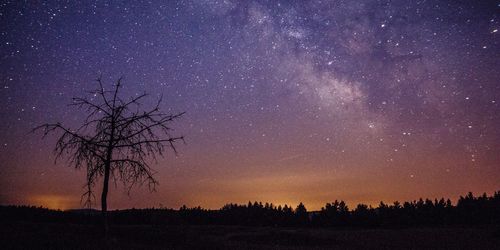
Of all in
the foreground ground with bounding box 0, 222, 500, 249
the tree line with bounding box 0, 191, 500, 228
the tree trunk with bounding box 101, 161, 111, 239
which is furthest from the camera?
the tree line with bounding box 0, 191, 500, 228

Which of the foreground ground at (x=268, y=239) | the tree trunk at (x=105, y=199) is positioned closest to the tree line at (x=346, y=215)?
the foreground ground at (x=268, y=239)

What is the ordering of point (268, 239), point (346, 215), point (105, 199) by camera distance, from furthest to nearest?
point (346, 215) < point (268, 239) < point (105, 199)

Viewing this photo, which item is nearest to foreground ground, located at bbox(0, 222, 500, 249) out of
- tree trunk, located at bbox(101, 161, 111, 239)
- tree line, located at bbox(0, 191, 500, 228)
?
tree trunk, located at bbox(101, 161, 111, 239)

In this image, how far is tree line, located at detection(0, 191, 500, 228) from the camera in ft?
125

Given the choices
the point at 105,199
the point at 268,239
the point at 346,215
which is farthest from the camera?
the point at 346,215

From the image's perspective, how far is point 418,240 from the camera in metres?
25.1

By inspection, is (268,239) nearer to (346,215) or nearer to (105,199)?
(105,199)

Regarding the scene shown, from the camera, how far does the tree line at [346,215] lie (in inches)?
1502

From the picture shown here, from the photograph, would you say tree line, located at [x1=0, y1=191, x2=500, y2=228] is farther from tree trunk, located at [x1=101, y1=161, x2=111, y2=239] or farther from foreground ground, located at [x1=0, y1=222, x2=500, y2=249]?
tree trunk, located at [x1=101, y1=161, x2=111, y2=239]

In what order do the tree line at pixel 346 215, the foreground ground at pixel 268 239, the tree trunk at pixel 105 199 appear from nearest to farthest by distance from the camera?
1. the tree trunk at pixel 105 199
2. the foreground ground at pixel 268 239
3. the tree line at pixel 346 215

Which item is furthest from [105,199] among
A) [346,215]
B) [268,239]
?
[346,215]

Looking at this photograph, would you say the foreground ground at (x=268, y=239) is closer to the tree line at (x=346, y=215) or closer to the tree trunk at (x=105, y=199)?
the tree trunk at (x=105, y=199)

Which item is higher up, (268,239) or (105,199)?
(105,199)

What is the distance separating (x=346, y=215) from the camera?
4309 centimetres
